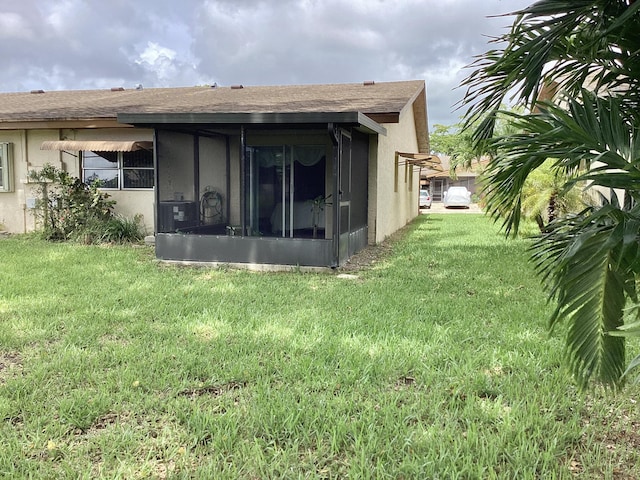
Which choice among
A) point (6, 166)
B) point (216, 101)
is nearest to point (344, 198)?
point (216, 101)

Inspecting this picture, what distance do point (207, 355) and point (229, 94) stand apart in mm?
11151

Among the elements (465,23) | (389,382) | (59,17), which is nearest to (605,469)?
(389,382)

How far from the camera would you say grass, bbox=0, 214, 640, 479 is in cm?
258

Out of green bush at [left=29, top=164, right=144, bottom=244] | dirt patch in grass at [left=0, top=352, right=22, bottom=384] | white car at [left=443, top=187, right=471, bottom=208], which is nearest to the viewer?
dirt patch in grass at [left=0, top=352, right=22, bottom=384]

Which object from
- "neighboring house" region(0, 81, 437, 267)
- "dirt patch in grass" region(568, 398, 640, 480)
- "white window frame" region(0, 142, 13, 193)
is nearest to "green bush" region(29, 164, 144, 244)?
"neighboring house" region(0, 81, 437, 267)

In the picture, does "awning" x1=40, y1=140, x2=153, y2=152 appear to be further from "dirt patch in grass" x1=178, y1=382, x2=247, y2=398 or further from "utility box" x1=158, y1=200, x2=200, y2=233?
"dirt patch in grass" x1=178, y1=382, x2=247, y2=398

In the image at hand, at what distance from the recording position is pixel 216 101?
12445mm

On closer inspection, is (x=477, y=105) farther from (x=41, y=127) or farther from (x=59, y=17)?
(x=59, y=17)

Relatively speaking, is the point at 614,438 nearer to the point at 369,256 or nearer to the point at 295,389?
the point at 295,389

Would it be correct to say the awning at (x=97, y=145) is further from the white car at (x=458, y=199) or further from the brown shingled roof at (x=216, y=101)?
the white car at (x=458, y=199)

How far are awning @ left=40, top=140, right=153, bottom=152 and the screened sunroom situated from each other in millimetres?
2254

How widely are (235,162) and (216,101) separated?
9.67ft

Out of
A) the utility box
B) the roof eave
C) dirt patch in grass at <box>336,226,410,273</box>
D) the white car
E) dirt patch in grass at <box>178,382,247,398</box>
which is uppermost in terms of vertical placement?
the roof eave

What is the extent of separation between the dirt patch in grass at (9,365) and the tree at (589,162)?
11.7 ft
